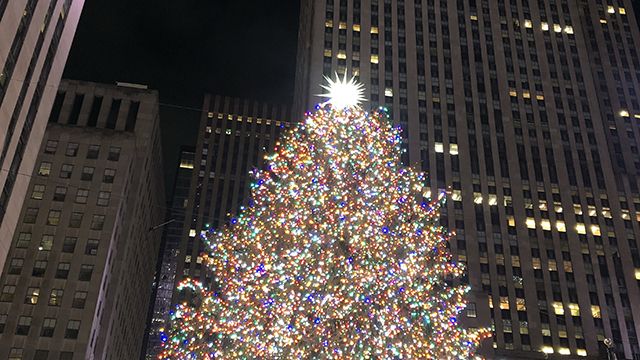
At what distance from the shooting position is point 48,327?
56.6 metres

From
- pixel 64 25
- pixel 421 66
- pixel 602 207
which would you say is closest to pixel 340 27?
pixel 421 66

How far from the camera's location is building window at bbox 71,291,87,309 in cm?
5809

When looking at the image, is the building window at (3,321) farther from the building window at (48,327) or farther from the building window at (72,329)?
the building window at (72,329)

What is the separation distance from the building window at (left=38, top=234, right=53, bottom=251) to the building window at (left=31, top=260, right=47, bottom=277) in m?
1.33

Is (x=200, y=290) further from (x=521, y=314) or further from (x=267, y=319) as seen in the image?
(x=521, y=314)

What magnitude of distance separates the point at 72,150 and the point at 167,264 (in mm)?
58963

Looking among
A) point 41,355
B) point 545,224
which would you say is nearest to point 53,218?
point 41,355

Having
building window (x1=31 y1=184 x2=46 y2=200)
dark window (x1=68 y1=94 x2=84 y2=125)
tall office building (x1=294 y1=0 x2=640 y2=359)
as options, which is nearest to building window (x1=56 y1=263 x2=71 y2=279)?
building window (x1=31 y1=184 x2=46 y2=200)

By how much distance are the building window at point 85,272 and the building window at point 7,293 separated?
5787 mm

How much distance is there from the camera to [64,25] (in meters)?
32.1

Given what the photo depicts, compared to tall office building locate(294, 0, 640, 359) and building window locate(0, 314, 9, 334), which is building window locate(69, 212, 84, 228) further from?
tall office building locate(294, 0, 640, 359)

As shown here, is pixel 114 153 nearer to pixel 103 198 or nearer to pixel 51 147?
pixel 103 198

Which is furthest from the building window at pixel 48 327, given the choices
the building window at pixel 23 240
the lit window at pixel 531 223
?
the lit window at pixel 531 223

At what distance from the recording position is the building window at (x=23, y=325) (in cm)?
5594
